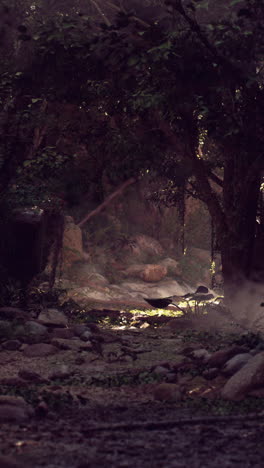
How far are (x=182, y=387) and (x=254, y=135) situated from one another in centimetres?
500

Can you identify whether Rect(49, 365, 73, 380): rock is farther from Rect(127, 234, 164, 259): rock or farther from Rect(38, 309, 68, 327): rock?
Rect(127, 234, 164, 259): rock

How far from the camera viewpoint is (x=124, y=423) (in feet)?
14.2

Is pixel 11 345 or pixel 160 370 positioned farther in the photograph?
pixel 11 345

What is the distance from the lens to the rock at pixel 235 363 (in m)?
6.02

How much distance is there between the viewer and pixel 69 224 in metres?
18.5

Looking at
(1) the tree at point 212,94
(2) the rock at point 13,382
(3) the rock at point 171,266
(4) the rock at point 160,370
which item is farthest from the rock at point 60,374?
(3) the rock at point 171,266

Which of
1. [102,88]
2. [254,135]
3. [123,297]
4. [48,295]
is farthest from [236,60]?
[123,297]

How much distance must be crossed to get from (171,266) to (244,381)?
16220mm

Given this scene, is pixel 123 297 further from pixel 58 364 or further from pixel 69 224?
pixel 58 364

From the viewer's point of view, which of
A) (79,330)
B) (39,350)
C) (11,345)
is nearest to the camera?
(39,350)

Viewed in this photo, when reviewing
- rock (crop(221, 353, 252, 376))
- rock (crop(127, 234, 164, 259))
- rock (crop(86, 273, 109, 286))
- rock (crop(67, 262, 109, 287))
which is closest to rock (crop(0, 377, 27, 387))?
rock (crop(221, 353, 252, 376))

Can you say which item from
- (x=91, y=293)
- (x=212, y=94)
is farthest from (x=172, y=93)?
(x=91, y=293)

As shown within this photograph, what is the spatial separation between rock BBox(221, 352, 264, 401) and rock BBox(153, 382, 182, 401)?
1.32 ft

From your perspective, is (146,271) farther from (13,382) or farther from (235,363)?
(13,382)
